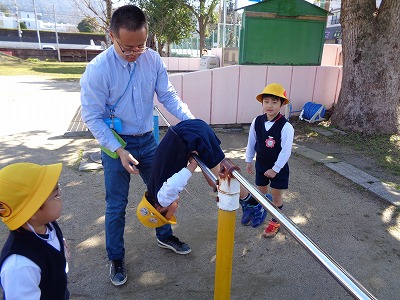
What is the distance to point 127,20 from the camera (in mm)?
1939

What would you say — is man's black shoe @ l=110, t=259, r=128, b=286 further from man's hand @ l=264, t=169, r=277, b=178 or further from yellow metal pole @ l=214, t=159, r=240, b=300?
man's hand @ l=264, t=169, r=277, b=178

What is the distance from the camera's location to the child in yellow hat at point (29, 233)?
122 centimetres

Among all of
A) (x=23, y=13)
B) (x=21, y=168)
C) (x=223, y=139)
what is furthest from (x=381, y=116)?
(x=23, y=13)

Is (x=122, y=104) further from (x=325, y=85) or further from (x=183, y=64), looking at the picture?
(x=183, y=64)

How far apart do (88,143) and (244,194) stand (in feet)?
12.3

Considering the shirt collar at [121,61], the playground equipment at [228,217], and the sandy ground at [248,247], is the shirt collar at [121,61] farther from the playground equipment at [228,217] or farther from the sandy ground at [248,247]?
the sandy ground at [248,247]

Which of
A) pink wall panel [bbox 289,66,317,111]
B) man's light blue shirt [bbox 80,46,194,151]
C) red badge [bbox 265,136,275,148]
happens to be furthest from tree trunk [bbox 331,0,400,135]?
man's light blue shirt [bbox 80,46,194,151]

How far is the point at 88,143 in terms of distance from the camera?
5.68m

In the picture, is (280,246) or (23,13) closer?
(280,246)

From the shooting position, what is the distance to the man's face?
196 cm

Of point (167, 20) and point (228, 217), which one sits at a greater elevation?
point (167, 20)

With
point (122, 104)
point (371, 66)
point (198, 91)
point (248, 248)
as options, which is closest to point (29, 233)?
point (122, 104)

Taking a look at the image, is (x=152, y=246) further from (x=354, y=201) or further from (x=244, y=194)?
(x=354, y=201)

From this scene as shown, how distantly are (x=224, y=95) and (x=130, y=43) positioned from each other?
16.3ft
